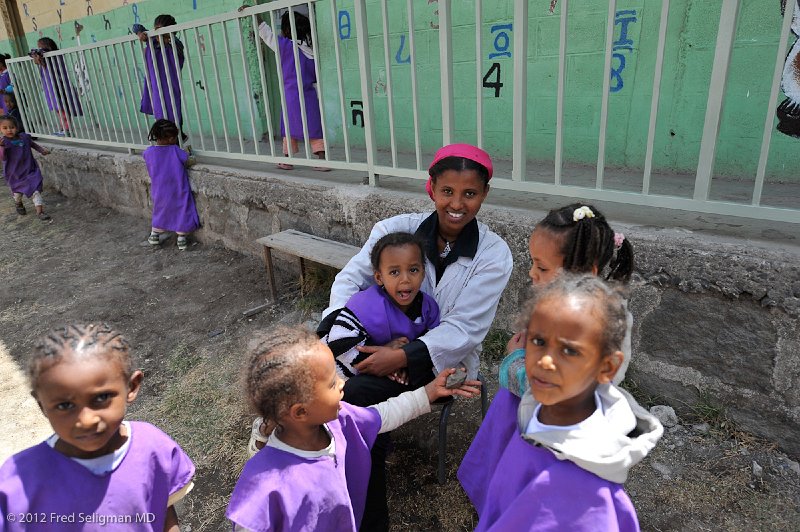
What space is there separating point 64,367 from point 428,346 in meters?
1.17

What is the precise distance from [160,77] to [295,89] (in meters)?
1.60

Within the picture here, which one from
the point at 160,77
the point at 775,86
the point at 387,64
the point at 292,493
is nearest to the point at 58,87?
the point at 160,77

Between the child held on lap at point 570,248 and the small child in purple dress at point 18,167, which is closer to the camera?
the child held on lap at point 570,248

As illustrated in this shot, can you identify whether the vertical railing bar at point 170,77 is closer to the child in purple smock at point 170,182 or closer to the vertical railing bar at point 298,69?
the child in purple smock at point 170,182

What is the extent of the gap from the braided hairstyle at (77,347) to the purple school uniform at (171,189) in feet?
12.4

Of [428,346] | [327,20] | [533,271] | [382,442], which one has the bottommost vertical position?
[382,442]

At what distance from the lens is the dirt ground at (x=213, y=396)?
1968mm

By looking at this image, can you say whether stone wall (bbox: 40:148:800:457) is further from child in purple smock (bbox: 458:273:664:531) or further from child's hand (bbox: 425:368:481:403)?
child in purple smock (bbox: 458:273:664:531)

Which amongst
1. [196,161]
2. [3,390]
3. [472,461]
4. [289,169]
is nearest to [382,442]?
[472,461]

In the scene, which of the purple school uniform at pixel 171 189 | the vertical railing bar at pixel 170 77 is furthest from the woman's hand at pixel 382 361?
the vertical railing bar at pixel 170 77

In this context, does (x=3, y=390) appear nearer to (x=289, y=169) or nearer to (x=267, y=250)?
(x=267, y=250)

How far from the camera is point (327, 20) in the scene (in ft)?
17.5

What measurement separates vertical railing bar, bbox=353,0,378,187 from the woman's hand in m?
1.71

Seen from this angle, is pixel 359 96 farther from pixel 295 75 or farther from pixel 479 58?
pixel 479 58
